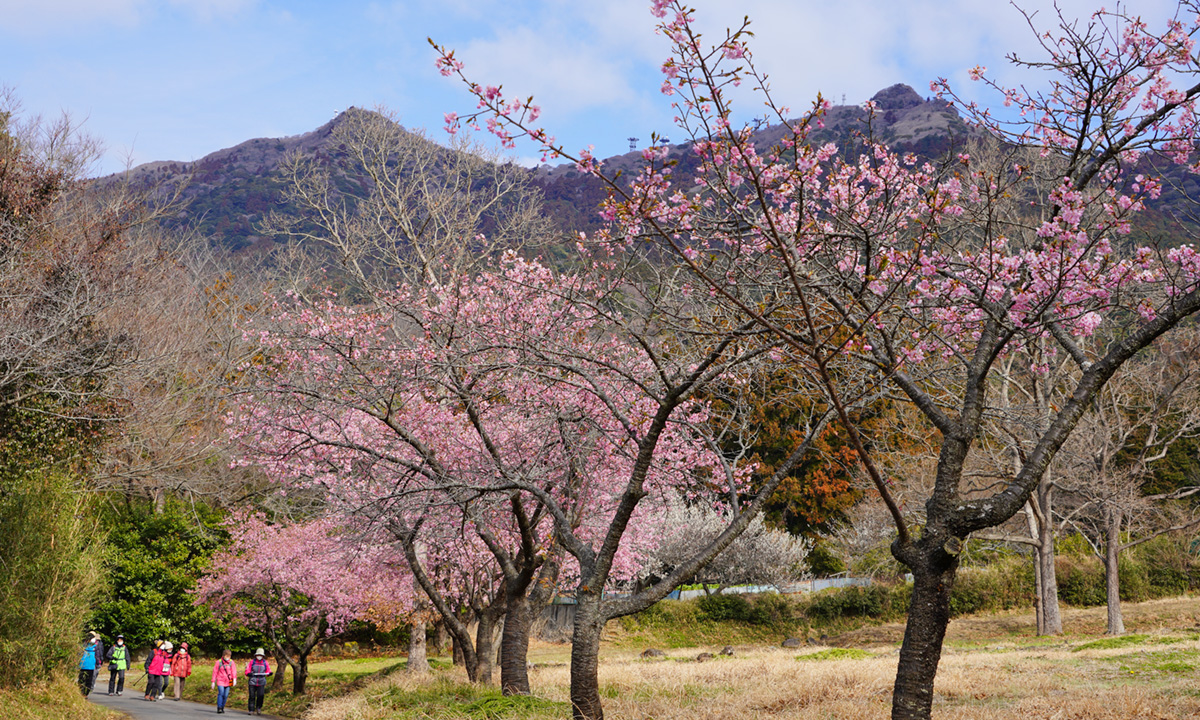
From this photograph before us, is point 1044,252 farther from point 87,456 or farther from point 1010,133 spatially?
point 87,456

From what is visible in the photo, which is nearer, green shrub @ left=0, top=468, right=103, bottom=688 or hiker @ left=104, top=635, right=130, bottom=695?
green shrub @ left=0, top=468, right=103, bottom=688

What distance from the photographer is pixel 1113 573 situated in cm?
1884

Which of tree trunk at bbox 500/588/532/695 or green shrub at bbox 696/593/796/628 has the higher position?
tree trunk at bbox 500/588/532/695

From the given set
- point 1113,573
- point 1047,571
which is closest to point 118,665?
point 1047,571

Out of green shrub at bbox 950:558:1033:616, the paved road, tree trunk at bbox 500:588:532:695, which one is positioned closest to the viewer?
tree trunk at bbox 500:588:532:695

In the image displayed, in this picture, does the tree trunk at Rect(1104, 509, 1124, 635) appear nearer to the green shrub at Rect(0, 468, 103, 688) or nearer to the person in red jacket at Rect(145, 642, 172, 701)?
the green shrub at Rect(0, 468, 103, 688)

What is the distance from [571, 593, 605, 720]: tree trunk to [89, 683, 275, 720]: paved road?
10.7 m

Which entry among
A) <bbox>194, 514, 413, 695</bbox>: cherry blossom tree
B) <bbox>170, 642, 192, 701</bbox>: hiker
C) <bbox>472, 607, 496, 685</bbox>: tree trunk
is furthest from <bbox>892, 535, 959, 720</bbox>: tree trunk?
<bbox>170, 642, 192, 701</bbox>: hiker

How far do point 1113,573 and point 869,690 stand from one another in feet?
45.0

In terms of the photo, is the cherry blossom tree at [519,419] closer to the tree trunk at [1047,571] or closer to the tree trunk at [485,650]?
the tree trunk at [485,650]

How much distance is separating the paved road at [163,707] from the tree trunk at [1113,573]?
18.4 metres

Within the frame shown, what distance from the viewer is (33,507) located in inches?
501

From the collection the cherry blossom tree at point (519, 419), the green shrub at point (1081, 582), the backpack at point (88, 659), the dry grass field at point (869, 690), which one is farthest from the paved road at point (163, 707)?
the green shrub at point (1081, 582)

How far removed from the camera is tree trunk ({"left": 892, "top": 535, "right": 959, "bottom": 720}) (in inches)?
210
